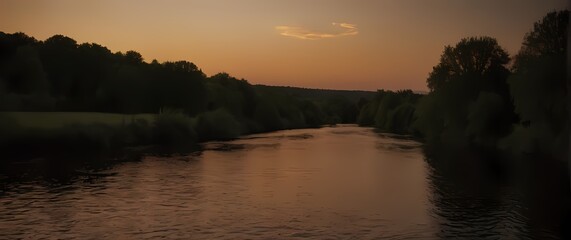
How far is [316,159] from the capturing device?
27625 millimetres

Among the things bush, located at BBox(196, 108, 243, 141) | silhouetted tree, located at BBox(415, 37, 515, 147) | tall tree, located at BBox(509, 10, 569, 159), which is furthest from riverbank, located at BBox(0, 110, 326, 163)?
tall tree, located at BBox(509, 10, 569, 159)

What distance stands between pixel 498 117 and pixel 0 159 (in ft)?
91.4

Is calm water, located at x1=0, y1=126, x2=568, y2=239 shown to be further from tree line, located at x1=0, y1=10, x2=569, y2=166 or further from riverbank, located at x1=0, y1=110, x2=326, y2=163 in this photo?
tree line, located at x1=0, y1=10, x2=569, y2=166

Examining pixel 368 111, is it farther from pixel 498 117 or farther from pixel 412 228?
pixel 412 228

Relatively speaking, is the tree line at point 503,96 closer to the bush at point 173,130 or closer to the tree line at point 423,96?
the tree line at point 423,96

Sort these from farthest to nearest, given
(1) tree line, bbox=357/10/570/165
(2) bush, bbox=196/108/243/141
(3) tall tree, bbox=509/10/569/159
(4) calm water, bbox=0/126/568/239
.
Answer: (2) bush, bbox=196/108/243/141 → (1) tree line, bbox=357/10/570/165 → (3) tall tree, bbox=509/10/569/159 → (4) calm water, bbox=0/126/568/239

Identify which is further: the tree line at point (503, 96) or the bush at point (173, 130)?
the bush at point (173, 130)

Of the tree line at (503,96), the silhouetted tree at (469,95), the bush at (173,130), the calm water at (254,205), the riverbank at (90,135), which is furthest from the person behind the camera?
the bush at (173,130)

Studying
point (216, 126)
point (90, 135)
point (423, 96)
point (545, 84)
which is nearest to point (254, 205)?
point (545, 84)

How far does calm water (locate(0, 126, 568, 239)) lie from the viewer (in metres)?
11.5

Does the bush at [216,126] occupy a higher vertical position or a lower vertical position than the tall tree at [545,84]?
lower

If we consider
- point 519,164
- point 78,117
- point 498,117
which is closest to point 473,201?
point 519,164

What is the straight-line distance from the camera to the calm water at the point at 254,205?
11.5 metres

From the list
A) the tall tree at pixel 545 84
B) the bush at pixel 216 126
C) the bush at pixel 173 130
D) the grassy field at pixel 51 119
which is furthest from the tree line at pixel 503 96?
the grassy field at pixel 51 119
